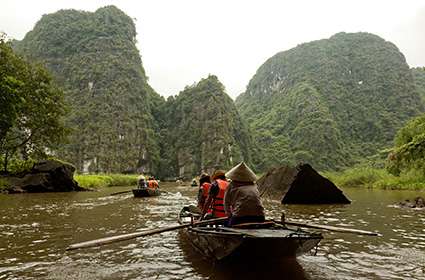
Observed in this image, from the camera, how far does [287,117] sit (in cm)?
10162

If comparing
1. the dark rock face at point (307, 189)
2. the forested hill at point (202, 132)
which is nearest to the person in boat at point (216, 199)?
the dark rock face at point (307, 189)

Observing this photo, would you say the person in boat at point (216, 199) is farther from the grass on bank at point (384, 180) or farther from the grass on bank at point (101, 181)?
the grass on bank at point (101, 181)

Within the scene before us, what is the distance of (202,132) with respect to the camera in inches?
3438

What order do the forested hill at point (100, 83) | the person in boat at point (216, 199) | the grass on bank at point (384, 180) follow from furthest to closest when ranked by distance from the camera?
the forested hill at point (100, 83) < the grass on bank at point (384, 180) < the person in boat at point (216, 199)

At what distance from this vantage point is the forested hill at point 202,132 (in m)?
84.3

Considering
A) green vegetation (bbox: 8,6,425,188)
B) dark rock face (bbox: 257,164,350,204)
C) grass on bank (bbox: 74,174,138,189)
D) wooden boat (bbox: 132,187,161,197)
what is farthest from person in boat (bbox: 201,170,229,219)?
green vegetation (bbox: 8,6,425,188)

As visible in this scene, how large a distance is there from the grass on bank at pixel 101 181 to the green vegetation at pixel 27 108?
13.2 feet

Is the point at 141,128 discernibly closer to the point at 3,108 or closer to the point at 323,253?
the point at 3,108

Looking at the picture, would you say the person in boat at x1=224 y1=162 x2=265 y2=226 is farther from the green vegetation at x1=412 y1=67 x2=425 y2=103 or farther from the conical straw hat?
the green vegetation at x1=412 y1=67 x2=425 y2=103

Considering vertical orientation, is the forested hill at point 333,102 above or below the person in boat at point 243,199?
above

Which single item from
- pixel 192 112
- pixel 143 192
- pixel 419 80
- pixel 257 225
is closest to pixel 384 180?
pixel 143 192

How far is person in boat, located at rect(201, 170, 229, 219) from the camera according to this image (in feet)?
22.4

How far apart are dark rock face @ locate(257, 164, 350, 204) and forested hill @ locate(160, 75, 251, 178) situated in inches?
2559

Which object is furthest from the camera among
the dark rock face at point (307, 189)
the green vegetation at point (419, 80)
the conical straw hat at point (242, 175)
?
the green vegetation at point (419, 80)
